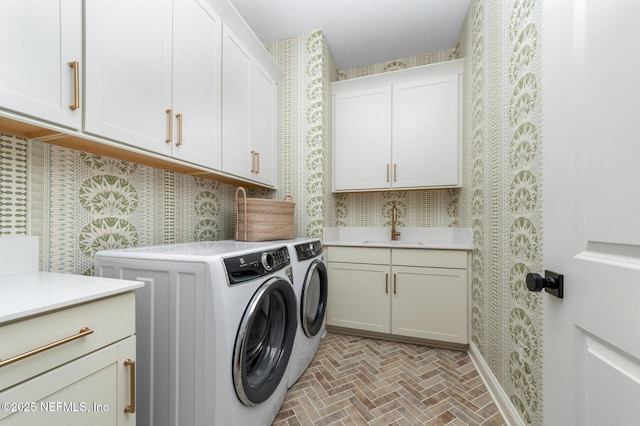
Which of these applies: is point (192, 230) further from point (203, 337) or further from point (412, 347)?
point (412, 347)

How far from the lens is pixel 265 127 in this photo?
7.39 feet

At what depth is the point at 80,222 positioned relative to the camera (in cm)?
122

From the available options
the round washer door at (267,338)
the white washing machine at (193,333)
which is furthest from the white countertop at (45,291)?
the round washer door at (267,338)

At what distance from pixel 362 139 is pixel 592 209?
2159 millimetres

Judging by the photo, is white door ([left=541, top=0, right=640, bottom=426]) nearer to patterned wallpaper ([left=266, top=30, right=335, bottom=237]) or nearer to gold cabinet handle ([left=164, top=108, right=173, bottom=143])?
gold cabinet handle ([left=164, top=108, right=173, bottom=143])

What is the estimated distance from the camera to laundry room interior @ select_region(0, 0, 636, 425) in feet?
3.45

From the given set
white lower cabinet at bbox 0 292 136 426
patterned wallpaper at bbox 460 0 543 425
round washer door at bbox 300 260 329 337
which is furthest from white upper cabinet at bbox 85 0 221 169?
patterned wallpaper at bbox 460 0 543 425

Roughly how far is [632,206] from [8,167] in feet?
6.01

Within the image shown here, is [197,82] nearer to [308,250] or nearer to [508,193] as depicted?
[308,250]

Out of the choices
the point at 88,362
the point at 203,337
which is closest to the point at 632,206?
the point at 203,337

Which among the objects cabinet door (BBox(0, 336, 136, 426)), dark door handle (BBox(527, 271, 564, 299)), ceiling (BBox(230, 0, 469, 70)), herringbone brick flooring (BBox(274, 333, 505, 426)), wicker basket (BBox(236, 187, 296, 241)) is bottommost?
herringbone brick flooring (BBox(274, 333, 505, 426))

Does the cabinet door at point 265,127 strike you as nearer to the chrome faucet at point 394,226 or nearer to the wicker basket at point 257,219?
the wicker basket at point 257,219

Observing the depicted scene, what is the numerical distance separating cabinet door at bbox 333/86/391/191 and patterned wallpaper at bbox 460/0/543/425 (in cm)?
75

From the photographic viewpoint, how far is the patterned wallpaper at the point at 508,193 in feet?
3.57
